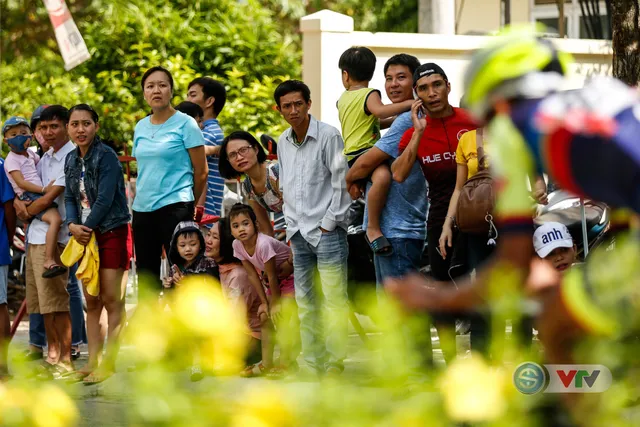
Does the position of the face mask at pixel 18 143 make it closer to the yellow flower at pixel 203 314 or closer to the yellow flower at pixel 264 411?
the yellow flower at pixel 203 314

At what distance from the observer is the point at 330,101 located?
11008 mm

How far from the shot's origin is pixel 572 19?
1930 cm

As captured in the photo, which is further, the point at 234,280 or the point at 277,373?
the point at 234,280

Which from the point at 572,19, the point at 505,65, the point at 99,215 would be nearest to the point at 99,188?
the point at 99,215

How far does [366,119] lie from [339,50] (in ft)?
12.6

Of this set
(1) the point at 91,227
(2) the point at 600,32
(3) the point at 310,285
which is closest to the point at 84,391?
(1) the point at 91,227

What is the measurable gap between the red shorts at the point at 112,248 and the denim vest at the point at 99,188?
0.05m

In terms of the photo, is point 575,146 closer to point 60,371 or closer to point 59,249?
point 60,371

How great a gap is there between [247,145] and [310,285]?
1.11m

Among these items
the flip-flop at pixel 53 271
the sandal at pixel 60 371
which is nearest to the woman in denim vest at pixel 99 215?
the sandal at pixel 60 371

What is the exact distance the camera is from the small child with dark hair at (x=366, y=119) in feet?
22.4

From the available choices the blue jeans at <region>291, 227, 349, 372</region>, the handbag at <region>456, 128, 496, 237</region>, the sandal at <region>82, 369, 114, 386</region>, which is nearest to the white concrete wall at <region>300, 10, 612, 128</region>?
the blue jeans at <region>291, 227, 349, 372</region>

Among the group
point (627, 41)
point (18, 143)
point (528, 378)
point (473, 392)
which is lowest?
point (528, 378)

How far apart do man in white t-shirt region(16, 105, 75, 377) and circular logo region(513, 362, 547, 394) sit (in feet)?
18.7
